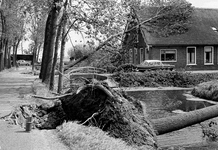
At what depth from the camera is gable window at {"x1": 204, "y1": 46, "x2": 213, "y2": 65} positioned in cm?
4203

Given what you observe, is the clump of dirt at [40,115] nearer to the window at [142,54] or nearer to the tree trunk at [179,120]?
the tree trunk at [179,120]

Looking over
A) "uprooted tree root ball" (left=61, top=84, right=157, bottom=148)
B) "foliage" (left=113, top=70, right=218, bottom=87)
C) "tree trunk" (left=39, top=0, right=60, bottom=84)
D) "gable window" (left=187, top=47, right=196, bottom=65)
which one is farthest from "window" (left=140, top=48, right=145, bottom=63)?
"uprooted tree root ball" (left=61, top=84, right=157, bottom=148)

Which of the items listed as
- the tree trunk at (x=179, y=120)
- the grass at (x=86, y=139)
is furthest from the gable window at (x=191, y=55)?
the grass at (x=86, y=139)

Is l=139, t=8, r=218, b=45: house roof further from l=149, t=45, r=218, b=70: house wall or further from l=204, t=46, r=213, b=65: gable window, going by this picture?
l=204, t=46, r=213, b=65: gable window

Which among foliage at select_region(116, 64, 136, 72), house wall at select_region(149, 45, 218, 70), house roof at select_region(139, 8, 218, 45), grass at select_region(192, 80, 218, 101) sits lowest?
grass at select_region(192, 80, 218, 101)

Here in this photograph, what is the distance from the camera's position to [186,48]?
136 ft

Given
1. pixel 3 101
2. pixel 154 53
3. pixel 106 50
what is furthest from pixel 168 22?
pixel 3 101

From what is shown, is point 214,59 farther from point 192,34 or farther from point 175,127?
point 175,127

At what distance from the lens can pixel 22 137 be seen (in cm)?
820

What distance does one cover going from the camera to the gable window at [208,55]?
42031mm

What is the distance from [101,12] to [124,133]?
29.0 feet

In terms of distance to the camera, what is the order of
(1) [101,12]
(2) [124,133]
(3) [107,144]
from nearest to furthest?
(3) [107,144]
(2) [124,133]
(1) [101,12]

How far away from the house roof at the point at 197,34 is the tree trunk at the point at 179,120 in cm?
2797

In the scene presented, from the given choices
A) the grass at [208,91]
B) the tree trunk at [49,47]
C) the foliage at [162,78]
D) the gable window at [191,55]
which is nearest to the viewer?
the tree trunk at [49,47]
